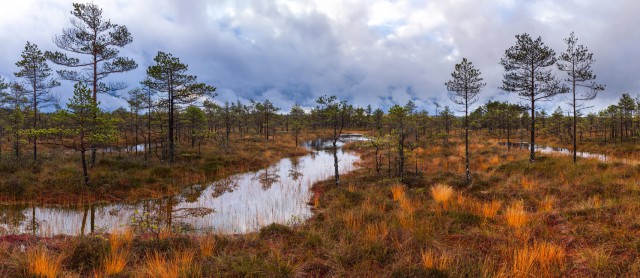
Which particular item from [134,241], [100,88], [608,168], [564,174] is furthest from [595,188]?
[100,88]

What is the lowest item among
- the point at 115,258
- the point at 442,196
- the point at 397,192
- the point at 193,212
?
the point at 193,212

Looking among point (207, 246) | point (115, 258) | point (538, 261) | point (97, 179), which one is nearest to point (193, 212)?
point (207, 246)

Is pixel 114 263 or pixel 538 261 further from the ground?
pixel 538 261

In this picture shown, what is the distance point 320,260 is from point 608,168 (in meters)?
20.5

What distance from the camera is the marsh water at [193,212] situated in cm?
1068

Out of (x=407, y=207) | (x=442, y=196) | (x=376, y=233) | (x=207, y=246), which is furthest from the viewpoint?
(x=442, y=196)

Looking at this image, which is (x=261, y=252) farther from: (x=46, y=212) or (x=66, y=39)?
(x=66, y=39)

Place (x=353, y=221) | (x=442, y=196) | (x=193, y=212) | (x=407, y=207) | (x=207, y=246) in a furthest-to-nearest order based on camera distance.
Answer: (x=193, y=212)
(x=442, y=196)
(x=407, y=207)
(x=353, y=221)
(x=207, y=246)

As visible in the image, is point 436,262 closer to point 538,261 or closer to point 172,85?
point 538,261

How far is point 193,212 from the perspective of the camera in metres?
13.0

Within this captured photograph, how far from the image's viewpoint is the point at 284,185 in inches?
749

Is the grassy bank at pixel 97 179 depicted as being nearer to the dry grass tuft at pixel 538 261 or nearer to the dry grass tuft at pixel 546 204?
the dry grass tuft at pixel 538 261

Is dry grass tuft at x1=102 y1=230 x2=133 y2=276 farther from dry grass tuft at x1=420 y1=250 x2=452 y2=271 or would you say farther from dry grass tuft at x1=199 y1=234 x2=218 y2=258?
dry grass tuft at x1=420 y1=250 x2=452 y2=271

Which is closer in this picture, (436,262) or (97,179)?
(436,262)
